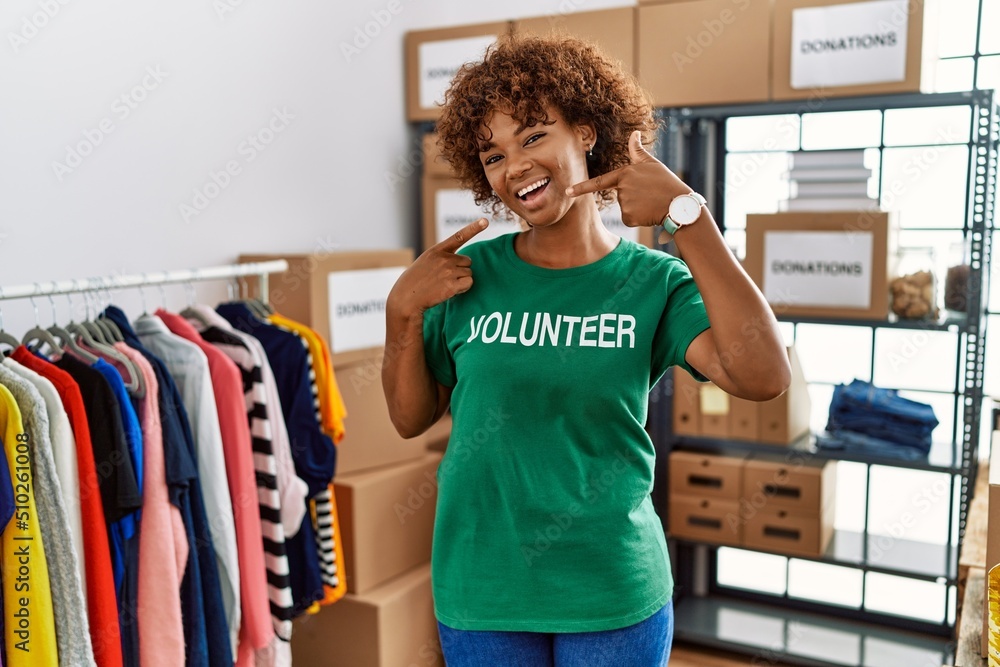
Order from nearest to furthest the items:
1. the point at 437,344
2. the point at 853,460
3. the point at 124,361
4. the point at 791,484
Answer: the point at 437,344, the point at 124,361, the point at 853,460, the point at 791,484

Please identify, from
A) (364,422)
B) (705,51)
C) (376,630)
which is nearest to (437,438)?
(364,422)

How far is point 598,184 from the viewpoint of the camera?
121cm

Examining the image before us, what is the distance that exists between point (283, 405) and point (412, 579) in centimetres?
79

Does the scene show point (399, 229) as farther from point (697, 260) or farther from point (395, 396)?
point (697, 260)

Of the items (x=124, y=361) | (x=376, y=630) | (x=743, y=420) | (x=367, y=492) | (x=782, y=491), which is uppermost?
(x=124, y=361)

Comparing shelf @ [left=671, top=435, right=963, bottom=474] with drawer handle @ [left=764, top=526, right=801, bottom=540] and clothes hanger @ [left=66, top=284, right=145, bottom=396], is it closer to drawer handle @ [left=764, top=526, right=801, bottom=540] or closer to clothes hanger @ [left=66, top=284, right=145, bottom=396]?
drawer handle @ [left=764, top=526, right=801, bottom=540]

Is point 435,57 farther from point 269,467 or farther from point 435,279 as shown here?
point 435,279

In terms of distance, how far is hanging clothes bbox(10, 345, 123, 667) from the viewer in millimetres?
1707

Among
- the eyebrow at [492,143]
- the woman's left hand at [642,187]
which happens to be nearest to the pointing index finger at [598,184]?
the woman's left hand at [642,187]

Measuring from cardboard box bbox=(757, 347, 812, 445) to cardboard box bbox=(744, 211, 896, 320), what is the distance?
0.18m

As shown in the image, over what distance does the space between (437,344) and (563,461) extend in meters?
0.29

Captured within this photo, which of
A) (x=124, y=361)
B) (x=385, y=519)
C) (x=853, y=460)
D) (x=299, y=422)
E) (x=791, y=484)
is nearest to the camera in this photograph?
(x=124, y=361)

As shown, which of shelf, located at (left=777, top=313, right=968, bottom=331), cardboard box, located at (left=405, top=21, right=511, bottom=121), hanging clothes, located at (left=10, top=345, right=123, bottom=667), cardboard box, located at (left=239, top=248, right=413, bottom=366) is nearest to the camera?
hanging clothes, located at (left=10, top=345, right=123, bottom=667)

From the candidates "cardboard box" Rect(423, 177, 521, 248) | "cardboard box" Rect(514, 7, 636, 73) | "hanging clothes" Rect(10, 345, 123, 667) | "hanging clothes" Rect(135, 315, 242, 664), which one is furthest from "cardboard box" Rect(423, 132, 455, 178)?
→ "hanging clothes" Rect(10, 345, 123, 667)
